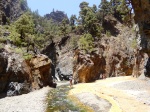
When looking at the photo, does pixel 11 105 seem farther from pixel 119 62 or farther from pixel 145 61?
pixel 119 62

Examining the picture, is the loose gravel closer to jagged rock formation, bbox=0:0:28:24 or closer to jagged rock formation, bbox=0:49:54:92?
jagged rock formation, bbox=0:49:54:92

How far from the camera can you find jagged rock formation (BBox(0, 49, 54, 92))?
119 ft

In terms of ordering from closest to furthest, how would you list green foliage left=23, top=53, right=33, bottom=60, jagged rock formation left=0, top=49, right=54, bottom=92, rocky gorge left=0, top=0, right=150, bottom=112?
rocky gorge left=0, top=0, right=150, bottom=112 < jagged rock formation left=0, top=49, right=54, bottom=92 < green foliage left=23, top=53, right=33, bottom=60

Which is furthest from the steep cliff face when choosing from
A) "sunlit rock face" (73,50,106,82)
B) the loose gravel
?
"sunlit rock face" (73,50,106,82)

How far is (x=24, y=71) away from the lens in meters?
39.8

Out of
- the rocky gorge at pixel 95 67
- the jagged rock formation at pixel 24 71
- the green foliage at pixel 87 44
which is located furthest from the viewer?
the green foliage at pixel 87 44

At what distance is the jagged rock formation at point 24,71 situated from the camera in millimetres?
36225

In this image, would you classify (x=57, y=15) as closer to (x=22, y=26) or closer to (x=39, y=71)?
(x=22, y=26)

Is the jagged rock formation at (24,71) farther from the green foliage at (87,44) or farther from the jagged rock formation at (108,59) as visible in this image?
the green foliage at (87,44)

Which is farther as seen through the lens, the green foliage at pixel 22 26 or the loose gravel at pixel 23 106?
the green foliage at pixel 22 26

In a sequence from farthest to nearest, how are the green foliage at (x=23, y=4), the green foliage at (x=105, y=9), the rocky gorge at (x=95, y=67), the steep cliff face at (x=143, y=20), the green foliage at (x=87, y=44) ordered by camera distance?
the green foliage at (x=23, y=4) < the green foliage at (x=105, y=9) < the green foliage at (x=87, y=44) < the steep cliff face at (x=143, y=20) < the rocky gorge at (x=95, y=67)

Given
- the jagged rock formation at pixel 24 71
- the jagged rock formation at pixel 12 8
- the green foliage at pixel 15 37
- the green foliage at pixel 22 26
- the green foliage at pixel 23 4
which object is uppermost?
the green foliage at pixel 23 4

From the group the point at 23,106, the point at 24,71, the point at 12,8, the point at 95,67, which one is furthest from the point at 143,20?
the point at 12,8

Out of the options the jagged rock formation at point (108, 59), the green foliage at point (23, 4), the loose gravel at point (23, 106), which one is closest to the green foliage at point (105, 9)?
the jagged rock formation at point (108, 59)
